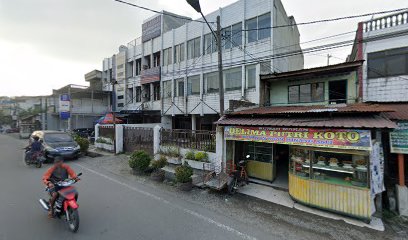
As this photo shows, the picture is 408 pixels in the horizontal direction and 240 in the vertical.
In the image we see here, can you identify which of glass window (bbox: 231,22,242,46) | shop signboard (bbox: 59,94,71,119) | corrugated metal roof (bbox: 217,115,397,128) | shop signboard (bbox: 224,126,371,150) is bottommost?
shop signboard (bbox: 224,126,371,150)

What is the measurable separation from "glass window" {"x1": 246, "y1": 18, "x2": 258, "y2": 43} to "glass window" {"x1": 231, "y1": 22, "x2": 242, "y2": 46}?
66 centimetres

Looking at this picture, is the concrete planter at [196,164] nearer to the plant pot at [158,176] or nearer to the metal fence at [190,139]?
the metal fence at [190,139]

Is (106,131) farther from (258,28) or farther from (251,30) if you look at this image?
(258,28)

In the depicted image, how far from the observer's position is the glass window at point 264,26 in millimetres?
14031

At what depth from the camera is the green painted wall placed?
10.1m

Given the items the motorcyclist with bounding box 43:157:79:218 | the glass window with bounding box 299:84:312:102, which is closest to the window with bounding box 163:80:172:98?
the glass window with bounding box 299:84:312:102

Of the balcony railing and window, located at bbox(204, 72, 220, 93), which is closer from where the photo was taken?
the balcony railing

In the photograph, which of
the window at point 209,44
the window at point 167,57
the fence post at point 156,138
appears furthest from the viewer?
the window at point 167,57

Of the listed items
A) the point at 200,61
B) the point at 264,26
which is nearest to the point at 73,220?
the point at 264,26

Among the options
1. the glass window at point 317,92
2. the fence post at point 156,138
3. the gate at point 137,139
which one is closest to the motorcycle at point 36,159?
the gate at point 137,139

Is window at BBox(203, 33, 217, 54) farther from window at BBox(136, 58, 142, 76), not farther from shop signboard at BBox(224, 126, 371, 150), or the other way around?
shop signboard at BBox(224, 126, 371, 150)

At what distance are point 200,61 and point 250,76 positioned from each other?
5.41 metres

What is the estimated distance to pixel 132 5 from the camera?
6961mm

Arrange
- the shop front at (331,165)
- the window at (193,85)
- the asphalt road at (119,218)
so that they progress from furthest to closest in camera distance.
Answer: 1. the window at (193,85)
2. the shop front at (331,165)
3. the asphalt road at (119,218)
